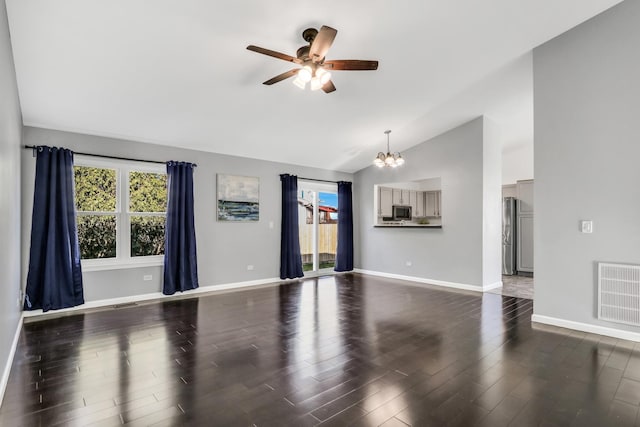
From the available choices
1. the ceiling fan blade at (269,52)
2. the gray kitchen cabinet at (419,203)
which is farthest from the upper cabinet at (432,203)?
the ceiling fan blade at (269,52)

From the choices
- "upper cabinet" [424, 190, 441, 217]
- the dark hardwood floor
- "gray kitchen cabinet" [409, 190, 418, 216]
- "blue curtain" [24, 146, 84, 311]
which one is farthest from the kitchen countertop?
"blue curtain" [24, 146, 84, 311]

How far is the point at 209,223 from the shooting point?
587 cm

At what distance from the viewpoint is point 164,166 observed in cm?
541

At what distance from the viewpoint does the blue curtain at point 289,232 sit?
6750mm

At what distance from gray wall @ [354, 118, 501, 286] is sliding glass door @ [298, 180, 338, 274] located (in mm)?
1185

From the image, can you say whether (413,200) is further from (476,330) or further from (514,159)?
(476,330)

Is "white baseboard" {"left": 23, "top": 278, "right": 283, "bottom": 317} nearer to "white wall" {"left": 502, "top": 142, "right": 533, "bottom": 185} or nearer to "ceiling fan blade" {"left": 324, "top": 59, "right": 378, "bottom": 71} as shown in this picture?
"ceiling fan blade" {"left": 324, "top": 59, "right": 378, "bottom": 71}

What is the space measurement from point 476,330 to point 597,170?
2.24 m

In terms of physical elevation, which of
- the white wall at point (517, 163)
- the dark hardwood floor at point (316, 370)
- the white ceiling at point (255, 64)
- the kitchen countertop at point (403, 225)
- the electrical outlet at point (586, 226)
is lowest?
the dark hardwood floor at point (316, 370)

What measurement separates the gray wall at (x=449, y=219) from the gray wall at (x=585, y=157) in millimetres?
1769

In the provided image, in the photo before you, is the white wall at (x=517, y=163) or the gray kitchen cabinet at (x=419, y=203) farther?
the gray kitchen cabinet at (x=419, y=203)

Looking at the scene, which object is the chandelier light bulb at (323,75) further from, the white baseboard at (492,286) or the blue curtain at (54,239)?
the white baseboard at (492,286)

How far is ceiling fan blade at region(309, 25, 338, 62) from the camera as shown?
8.36 feet

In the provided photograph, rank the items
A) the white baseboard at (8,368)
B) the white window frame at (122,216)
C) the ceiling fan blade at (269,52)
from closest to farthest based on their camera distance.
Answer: the white baseboard at (8,368), the ceiling fan blade at (269,52), the white window frame at (122,216)
